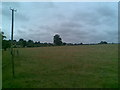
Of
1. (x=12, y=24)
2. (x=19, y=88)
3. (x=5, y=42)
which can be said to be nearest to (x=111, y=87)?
(x=19, y=88)

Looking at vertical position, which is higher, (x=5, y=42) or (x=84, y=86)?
(x=5, y=42)

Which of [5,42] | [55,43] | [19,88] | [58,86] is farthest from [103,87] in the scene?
[55,43]

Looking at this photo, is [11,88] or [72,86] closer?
[11,88]

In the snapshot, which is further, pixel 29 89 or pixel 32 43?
pixel 32 43

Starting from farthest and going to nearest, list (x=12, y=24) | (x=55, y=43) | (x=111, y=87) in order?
(x=55, y=43) < (x=12, y=24) < (x=111, y=87)

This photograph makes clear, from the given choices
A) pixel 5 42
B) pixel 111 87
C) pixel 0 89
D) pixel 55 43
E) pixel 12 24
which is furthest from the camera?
pixel 55 43

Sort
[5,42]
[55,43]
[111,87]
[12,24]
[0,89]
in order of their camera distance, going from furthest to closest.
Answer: [55,43] → [5,42] → [12,24] → [111,87] → [0,89]

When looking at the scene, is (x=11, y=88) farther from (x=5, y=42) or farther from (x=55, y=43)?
(x=55, y=43)

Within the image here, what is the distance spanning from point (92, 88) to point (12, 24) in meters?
4.87

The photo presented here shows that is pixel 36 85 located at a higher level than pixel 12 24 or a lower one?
lower

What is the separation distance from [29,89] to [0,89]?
3.16 feet

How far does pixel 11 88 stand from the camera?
546 centimetres

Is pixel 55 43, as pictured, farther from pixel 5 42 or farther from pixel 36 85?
pixel 36 85

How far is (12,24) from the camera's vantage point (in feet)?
25.5
